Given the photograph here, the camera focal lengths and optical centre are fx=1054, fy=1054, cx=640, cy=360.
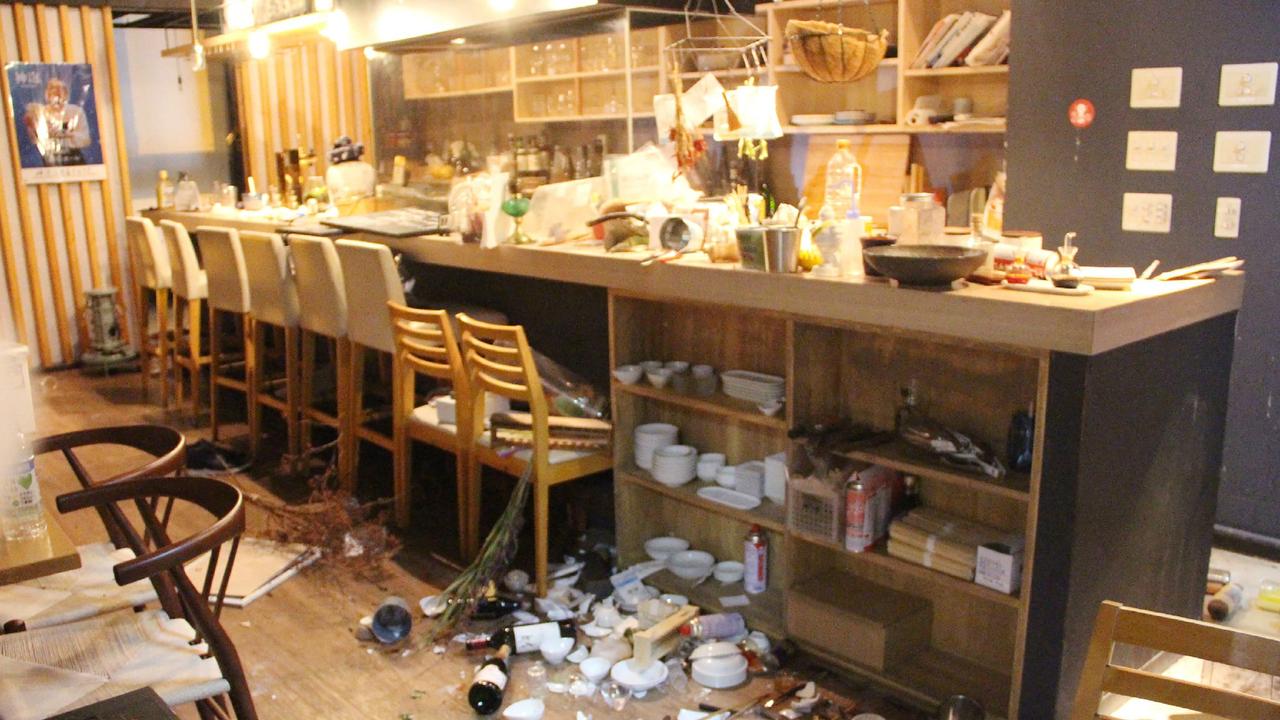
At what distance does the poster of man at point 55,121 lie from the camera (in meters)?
6.78

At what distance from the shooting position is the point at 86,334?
7195mm

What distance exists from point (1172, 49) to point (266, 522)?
12.3ft

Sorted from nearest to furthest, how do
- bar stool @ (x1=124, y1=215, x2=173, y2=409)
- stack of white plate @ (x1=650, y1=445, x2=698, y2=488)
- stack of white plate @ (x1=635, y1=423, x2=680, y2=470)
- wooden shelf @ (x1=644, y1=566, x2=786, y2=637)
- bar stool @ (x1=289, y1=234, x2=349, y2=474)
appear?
wooden shelf @ (x1=644, y1=566, x2=786, y2=637), stack of white plate @ (x1=650, y1=445, x2=698, y2=488), stack of white plate @ (x1=635, y1=423, x2=680, y2=470), bar stool @ (x1=289, y1=234, x2=349, y2=474), bar stool @ (x1=124, y1=215, x2=173, y2=409)

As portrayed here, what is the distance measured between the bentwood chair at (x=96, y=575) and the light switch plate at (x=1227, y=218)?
11.0ft

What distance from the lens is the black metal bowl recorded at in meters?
2.40

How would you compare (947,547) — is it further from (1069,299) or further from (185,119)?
(185,119)

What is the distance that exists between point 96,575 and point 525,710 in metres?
1.08

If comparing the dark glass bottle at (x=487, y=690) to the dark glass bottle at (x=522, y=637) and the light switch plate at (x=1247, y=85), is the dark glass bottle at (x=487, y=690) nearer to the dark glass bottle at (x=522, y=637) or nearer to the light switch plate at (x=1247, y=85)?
the dark glass bottle at (x=522, y=637)

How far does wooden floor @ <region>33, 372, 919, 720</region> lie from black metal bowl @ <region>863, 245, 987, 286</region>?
1.11 meters

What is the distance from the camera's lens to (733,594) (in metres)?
3.21

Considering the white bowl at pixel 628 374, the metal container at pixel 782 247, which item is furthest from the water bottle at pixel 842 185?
the white bowl at pixel 628 374

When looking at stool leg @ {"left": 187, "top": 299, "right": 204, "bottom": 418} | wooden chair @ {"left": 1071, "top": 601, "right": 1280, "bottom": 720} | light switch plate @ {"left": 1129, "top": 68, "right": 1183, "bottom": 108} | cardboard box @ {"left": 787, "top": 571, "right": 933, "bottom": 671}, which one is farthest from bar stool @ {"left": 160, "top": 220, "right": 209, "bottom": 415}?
wooden chair @ {"left": 1071, "top": 601, "right": 1280, "bottom": 720}

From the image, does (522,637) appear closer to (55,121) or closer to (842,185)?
(842,185)

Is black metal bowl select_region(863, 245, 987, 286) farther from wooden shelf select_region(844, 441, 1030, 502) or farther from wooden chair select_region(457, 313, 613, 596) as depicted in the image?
wooden chair select_region(457, 313, 613, 596)
